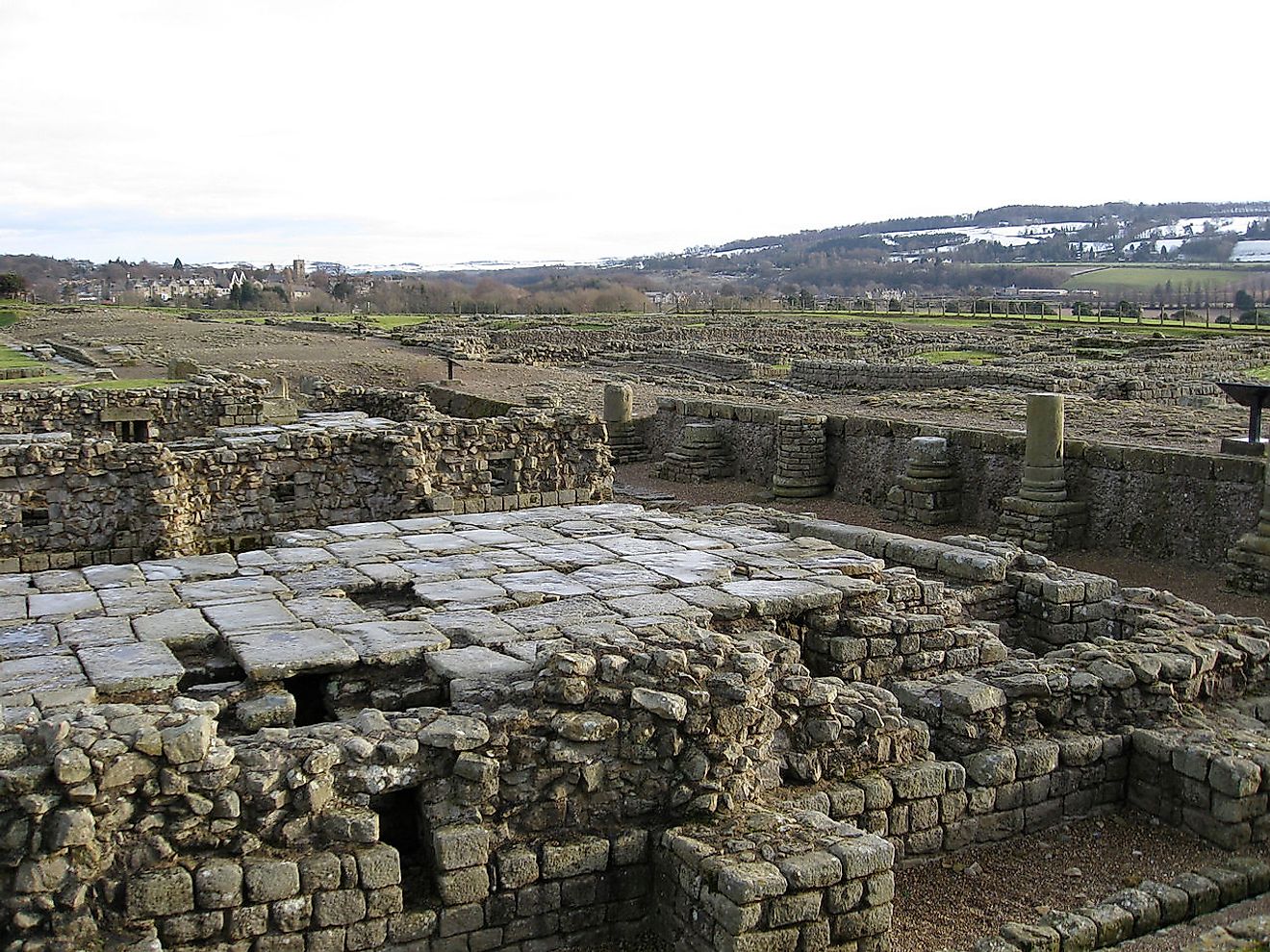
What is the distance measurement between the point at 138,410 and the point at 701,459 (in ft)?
31.3

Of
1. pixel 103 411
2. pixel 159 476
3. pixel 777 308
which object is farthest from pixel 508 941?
pixel 777 308

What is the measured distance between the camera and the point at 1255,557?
42.7ft

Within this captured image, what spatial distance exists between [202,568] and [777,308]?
78492 millimetres

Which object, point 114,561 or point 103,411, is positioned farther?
point 103,411

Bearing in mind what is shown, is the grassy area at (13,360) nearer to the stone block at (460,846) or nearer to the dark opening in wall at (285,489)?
the dark opening in wall at (285,489)

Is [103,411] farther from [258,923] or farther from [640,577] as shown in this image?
[258,923]

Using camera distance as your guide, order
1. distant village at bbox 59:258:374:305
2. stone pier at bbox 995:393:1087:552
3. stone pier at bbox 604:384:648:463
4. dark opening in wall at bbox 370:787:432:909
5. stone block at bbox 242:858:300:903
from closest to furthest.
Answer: stone block at bbox 242:858:300:903 → dark opening in wall at bbox 370:787:432:909 → stone pier at bbox 995:393:1087:552 → stone pier at bbox 604:384:648:463 → distant village at bbox 59:258:374:305

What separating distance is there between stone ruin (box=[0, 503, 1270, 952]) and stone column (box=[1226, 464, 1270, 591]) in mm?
4307

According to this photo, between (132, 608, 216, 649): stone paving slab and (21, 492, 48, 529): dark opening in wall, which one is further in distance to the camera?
(21, 492, 48, 529): dark opening in wall

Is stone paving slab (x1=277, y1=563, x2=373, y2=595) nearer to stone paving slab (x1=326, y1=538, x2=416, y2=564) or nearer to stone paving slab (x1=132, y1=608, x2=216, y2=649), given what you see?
stone paving slab (x1=326, y1=538, x2=416, y2=564)

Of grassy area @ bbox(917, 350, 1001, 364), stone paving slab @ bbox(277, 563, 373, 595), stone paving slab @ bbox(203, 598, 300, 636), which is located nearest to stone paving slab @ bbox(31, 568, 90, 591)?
stone paving slab @ bbox(203, 598, 300, 636)

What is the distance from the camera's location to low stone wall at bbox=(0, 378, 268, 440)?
674 inches

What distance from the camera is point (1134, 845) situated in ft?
23.1

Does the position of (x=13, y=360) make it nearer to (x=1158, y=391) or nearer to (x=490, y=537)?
(x=490, y=537)
